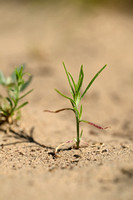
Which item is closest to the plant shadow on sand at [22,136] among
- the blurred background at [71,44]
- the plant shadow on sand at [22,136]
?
the plant shadow on sand at [22,136]

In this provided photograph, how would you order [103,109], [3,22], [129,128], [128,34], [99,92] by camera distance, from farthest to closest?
[3,22] < [128,34] < [99,92] < [103,109] < [129,128]

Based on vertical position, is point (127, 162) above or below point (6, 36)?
below

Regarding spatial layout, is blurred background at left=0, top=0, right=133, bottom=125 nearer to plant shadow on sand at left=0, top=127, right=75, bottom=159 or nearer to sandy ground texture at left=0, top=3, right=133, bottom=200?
sandy ground texture at left=0, top=3, right=133, bottom=200

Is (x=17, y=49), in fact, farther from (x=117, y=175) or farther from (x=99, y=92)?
(x=117, y=175)

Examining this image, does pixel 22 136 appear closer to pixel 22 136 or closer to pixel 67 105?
pixel 22 136

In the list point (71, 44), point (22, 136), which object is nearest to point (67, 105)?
point (22, 136)

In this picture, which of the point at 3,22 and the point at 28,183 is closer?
the point at 28,183

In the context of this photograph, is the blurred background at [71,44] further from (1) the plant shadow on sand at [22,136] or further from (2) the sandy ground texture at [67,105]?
(1) the plant shadow on sand at [22,136]

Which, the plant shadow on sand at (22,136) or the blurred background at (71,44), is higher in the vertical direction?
the blurred background at (71,44)

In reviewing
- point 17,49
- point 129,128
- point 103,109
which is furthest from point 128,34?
point 129,128
